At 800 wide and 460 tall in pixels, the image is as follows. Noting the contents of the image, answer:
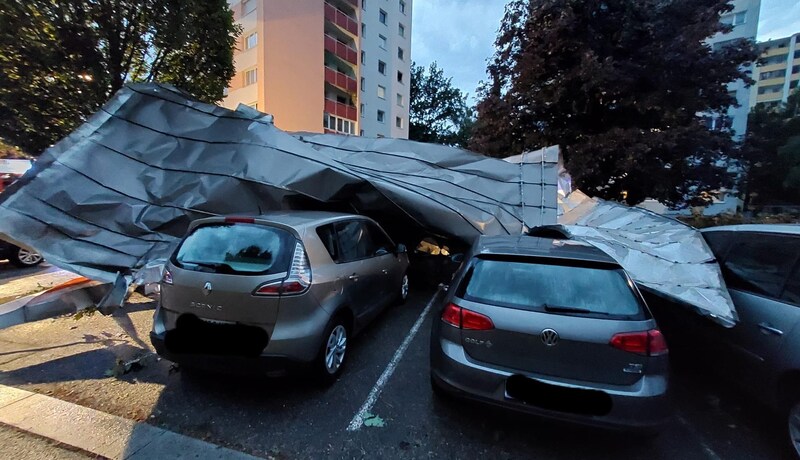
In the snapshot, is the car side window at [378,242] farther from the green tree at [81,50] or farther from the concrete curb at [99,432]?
the green tree at [81,50]

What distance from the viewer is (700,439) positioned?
9.27ft

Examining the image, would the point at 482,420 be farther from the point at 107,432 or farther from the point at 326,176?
the point at 326,176

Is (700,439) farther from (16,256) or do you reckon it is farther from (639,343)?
(16,256)

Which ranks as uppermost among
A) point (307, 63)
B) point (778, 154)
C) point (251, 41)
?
point (251, 41)

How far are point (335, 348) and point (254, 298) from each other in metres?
0.97

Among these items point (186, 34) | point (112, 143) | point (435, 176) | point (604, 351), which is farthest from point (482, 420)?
point (186, 34)

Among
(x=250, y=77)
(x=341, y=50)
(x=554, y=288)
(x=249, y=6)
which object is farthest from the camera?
(x=341, y=50)

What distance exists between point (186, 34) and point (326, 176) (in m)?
3.56

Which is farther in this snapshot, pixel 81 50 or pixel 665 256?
pixel 81 50

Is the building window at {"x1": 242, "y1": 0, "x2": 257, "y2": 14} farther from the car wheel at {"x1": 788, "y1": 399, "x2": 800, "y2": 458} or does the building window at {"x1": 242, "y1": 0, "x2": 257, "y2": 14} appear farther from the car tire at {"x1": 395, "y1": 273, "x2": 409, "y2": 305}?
the car wheel at {"x1": 788, "y1": 399, "x2": 800, "y2": 458}

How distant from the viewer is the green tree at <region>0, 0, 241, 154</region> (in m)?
5.32

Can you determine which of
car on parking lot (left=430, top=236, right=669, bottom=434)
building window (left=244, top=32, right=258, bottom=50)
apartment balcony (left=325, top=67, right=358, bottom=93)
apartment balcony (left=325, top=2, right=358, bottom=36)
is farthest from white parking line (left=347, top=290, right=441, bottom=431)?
apartment balcony (left=325, top=2, right=358, bottom=36)

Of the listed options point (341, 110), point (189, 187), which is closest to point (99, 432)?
point (189, 187)

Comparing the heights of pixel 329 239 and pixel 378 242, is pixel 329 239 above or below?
above
